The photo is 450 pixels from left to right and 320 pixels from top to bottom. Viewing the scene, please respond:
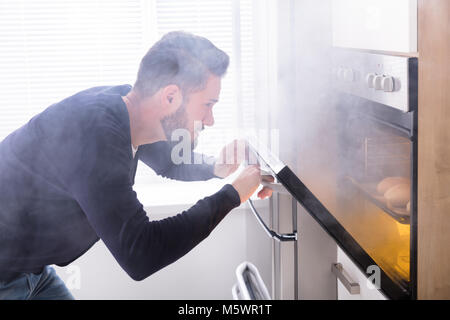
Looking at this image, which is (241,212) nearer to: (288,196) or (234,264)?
(234,264)

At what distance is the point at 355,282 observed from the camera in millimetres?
1075

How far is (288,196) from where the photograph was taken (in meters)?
1.20

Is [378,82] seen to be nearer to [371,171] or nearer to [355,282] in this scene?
[371,171]

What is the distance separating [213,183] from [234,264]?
1.06 feet

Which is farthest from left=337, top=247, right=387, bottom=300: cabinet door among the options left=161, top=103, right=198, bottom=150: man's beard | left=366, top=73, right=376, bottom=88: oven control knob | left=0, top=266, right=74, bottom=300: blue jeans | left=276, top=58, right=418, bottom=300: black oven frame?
left=0, top=266, right=74, bottom=300: blue jeans

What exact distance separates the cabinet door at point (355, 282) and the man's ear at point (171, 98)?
20.8 inches

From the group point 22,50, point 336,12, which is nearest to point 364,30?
point 336,12

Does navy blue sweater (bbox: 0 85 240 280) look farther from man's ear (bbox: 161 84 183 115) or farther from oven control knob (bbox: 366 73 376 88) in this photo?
oven control knob (bbox: 366 73 376 88)

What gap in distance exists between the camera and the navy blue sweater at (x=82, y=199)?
0.84 metres

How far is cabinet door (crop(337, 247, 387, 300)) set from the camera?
1006 mm

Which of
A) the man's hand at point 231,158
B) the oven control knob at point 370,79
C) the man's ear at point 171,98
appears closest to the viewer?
the oven control knob at point 370,79

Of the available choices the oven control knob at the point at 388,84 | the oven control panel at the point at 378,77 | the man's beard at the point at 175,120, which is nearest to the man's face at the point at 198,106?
the man's beard at the point at 175,120

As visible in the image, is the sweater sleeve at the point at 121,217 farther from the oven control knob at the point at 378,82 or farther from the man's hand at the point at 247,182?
the oven control knob at the point at 378,82
